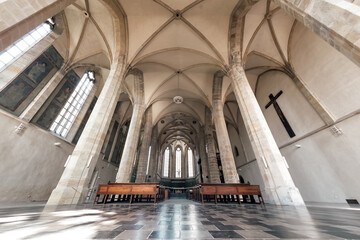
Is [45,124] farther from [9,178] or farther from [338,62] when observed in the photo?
[338,62]

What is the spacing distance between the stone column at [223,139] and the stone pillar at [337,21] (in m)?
7.95

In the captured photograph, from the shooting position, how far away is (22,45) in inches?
315

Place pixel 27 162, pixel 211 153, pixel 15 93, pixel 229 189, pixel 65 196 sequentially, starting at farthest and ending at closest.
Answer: pixel 211 153
pixel 27 162
pixel 15 93
pixel 229 189
pixel 65 196

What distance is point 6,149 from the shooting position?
727 cm

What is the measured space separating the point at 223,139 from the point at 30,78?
13.9 m

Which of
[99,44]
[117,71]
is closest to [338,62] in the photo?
[117,71]

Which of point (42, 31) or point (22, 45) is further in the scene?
point (42, 31)

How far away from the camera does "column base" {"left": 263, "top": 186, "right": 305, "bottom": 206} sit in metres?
4.95

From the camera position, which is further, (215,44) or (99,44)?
(99,44)

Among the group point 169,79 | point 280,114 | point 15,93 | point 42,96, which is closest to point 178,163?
point 169,79

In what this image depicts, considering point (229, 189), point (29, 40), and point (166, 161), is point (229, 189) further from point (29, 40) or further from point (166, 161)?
point (166, 161)

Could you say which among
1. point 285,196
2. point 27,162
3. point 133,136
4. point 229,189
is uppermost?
point 133,136

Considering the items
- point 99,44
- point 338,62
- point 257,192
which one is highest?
point 99,44

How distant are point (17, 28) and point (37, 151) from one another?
9040 millimetres
